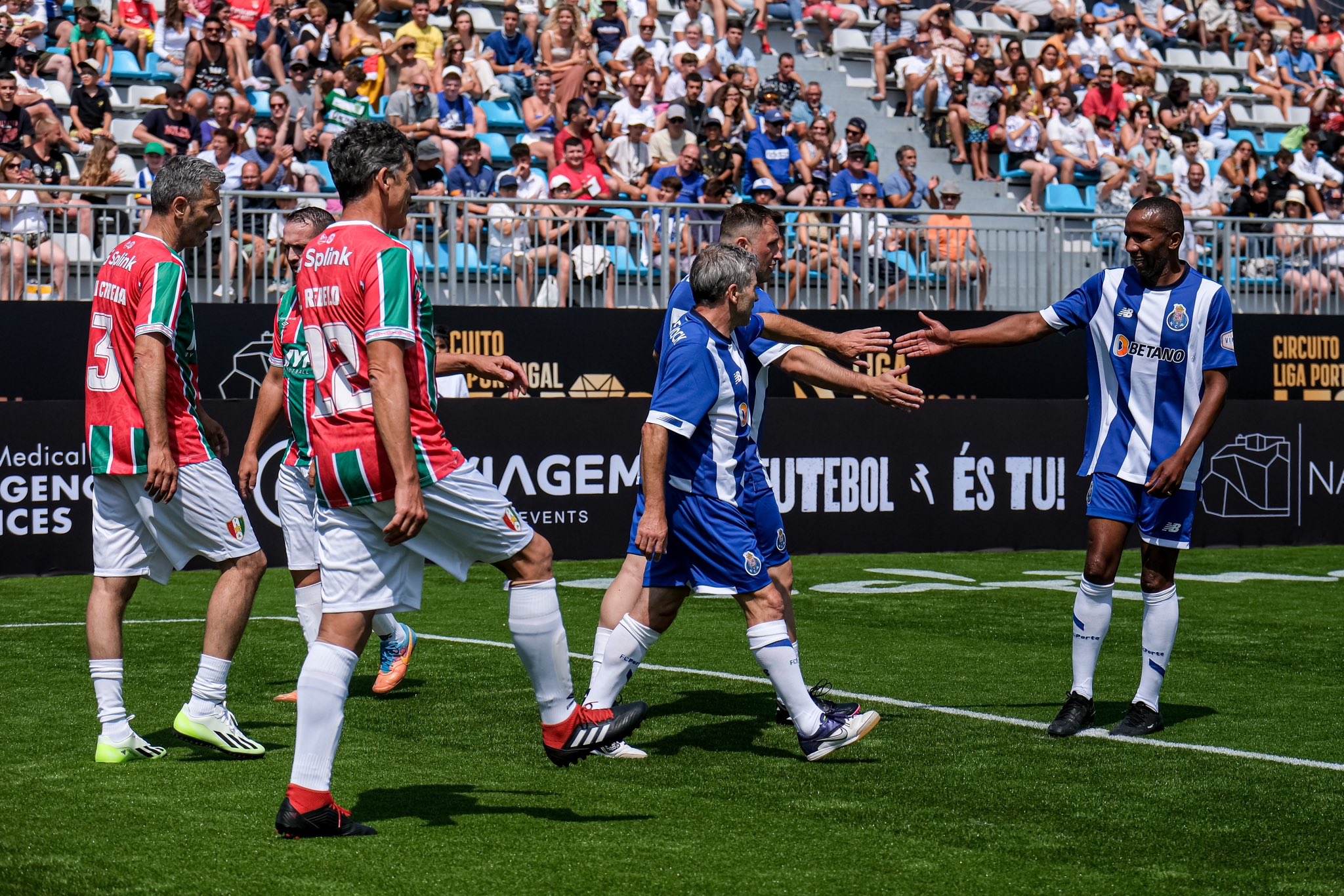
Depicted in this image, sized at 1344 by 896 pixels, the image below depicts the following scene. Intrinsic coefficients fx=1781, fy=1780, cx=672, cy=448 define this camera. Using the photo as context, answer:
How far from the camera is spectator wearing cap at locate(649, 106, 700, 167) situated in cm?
1948

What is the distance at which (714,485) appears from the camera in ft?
21.9

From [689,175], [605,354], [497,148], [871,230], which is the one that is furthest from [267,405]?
[497,148]

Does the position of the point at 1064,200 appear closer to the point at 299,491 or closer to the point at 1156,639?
the point at 1156,639

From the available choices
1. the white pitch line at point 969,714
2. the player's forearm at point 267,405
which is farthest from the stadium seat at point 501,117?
the player's forearm at point 267,405

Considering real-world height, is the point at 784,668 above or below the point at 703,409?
below

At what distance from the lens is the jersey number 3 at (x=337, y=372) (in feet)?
17.5

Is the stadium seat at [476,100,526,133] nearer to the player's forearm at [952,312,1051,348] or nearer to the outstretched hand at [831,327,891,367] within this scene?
the player's forearm at [952,312,1051,348]

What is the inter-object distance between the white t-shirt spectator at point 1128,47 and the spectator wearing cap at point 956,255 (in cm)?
980

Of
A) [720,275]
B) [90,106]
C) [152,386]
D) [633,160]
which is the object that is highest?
[90,106]

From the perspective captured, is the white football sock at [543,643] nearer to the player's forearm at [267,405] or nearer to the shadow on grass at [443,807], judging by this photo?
the shadow on grass at [443,807]

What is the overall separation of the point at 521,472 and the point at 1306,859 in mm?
10517

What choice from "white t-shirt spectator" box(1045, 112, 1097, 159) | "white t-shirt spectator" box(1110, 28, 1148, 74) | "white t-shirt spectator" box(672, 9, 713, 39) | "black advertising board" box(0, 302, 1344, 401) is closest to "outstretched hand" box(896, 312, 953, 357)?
"black advertising board" box(0, 302, 1344, 401)

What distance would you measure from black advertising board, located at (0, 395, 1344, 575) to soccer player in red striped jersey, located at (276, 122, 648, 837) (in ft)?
30.0

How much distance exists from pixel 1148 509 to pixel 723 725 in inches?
79.0
